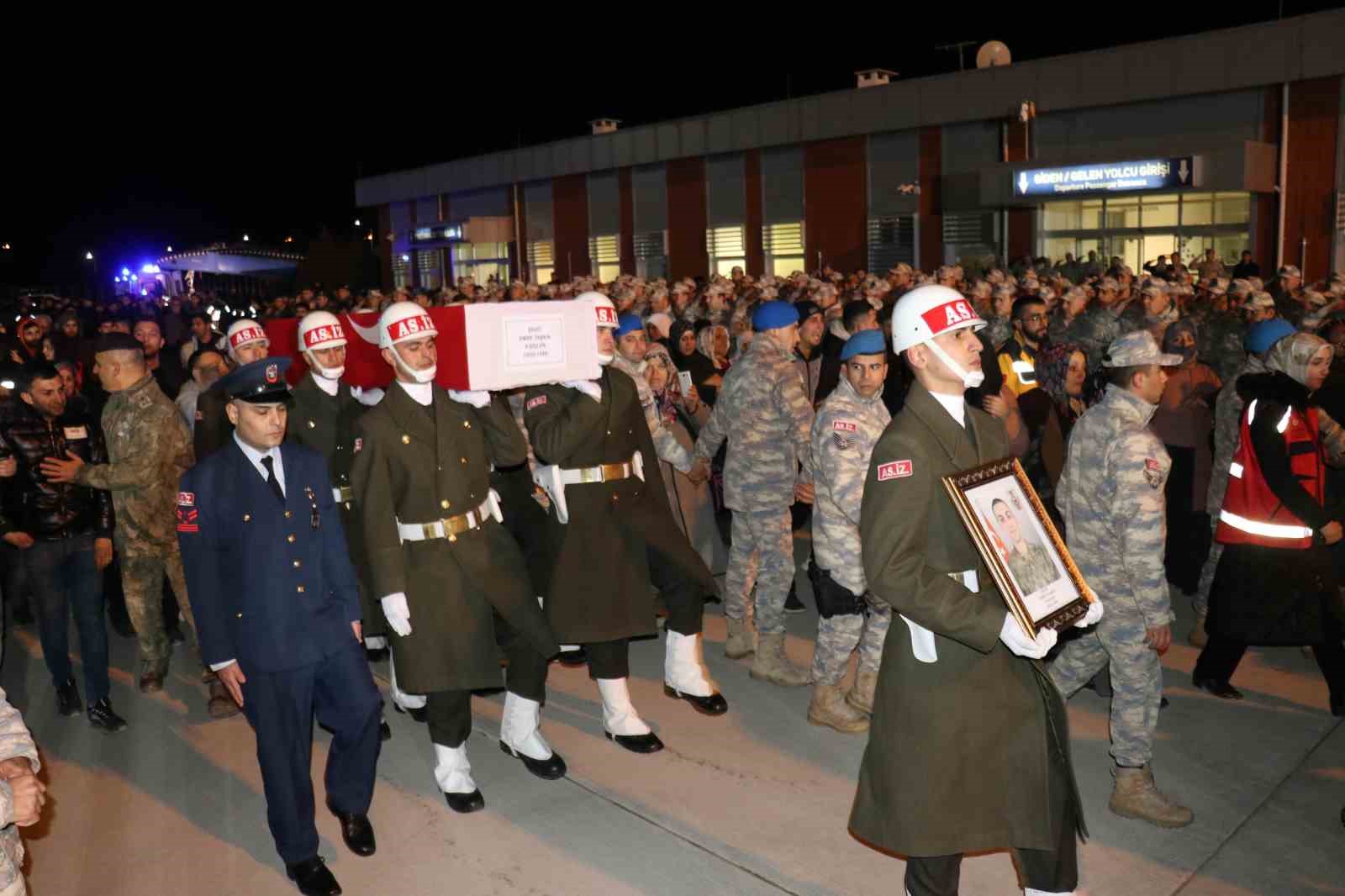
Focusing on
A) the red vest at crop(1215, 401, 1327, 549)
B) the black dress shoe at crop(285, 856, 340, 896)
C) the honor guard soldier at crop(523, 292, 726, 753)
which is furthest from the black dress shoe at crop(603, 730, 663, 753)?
the red vest at crop(1215, 401, 1327, 549)

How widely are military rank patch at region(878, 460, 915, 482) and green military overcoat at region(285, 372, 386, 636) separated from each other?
3776 mm

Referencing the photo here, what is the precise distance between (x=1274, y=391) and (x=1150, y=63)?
22039 millimetres

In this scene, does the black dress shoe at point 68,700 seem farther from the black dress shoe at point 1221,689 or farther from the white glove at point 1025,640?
the black dress shoe at point 1221,689

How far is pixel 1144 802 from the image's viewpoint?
16.5 feet

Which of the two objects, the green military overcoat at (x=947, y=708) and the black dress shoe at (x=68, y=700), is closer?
the green military overcoat at (x=947, y=708)

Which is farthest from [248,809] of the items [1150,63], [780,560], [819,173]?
[819,173]

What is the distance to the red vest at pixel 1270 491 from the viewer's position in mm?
5992

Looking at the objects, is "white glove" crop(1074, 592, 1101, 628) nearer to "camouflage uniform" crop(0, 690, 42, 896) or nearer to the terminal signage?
"camouflage uniform" crop(0, 690, 42, 896)

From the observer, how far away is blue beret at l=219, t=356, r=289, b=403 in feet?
14.7

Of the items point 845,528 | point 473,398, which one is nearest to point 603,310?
point 473,398

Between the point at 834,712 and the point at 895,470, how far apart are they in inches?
122

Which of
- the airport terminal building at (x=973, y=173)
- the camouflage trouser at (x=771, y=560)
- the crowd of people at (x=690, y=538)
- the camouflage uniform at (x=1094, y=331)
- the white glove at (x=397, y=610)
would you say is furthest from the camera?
the airport terminal building at (x=973, y=173)

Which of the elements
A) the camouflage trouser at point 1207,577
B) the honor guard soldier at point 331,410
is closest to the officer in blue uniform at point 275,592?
the honor guard soldier at point 331,410

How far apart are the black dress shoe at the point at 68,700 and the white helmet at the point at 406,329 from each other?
332 centimetres
